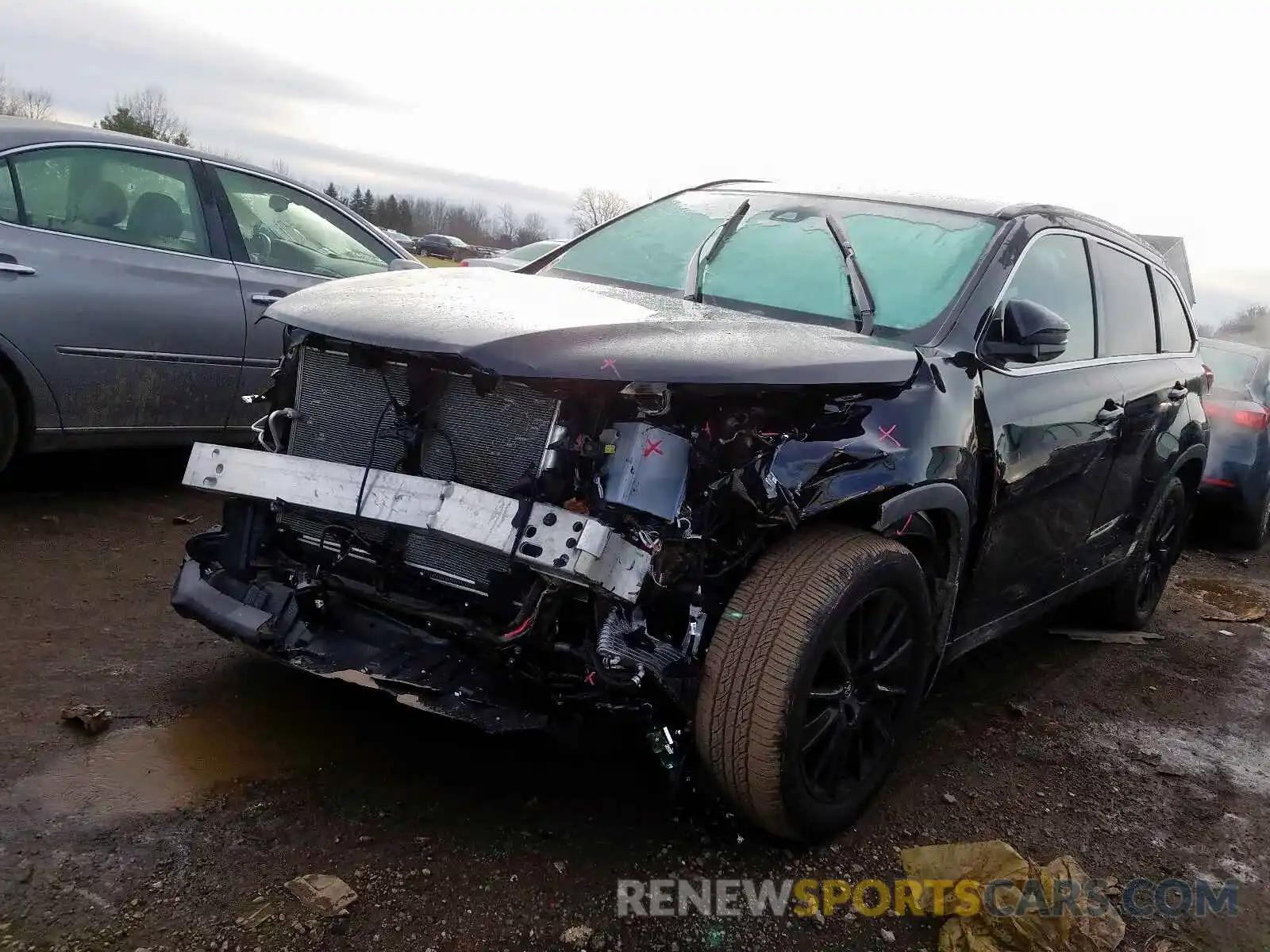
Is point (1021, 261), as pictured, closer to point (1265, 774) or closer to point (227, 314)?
point (1265, 774)

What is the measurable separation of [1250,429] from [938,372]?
598 centimetres

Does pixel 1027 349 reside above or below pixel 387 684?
above

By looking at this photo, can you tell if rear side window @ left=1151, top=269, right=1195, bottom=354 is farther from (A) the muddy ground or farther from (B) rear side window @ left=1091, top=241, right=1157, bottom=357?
(A) the muddy ground

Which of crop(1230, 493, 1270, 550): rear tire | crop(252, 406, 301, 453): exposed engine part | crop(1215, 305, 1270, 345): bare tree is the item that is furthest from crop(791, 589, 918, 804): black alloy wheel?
crop(1215, 305, 1270, 345): bare tree

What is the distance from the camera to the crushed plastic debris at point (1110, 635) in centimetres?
518

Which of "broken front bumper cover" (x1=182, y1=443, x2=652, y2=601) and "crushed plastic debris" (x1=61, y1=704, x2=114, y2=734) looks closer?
"broken front bumper cover" (x1=182, y1=443, x2=652, y2=601)

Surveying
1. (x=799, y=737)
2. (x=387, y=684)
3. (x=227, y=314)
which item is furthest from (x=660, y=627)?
(x=227, y=314)

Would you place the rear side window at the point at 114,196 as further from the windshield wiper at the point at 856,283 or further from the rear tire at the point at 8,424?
the windshield wiper at the point at 856,283

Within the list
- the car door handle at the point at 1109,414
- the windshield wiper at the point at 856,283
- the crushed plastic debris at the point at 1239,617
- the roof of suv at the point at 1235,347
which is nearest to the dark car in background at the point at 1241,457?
the roof of suv at the point at 1235,347

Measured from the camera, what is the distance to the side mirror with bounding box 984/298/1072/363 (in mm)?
3193

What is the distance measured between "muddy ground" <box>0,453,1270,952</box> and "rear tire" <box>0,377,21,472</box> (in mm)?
308

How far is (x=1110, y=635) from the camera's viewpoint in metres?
5.26

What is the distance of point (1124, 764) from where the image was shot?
374 centimetres

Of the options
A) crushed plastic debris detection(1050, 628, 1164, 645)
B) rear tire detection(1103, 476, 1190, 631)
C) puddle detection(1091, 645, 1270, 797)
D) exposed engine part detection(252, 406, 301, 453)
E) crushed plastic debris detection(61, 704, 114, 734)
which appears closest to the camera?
crushed plastic debris detection(61, 704, 114, 734)
